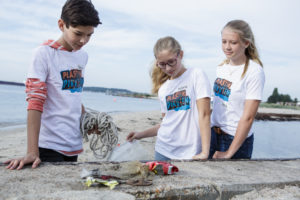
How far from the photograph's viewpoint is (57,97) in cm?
219

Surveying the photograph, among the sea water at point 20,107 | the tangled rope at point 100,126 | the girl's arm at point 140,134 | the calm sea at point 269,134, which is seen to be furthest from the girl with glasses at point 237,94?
the sea water at point 20,107

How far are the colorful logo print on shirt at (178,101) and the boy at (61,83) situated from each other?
867mm

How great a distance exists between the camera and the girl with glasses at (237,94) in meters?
2.41

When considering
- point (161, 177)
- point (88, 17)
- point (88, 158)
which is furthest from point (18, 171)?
point (88, 158)

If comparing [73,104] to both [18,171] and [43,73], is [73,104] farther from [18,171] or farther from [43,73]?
[18,171]

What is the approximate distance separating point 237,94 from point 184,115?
1.71ft

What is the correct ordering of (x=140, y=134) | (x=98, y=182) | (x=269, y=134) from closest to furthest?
1. (x=98, y=182)
2. (x=140, y=134)
3. (x=269, y=134)

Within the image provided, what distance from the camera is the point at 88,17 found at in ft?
7.10

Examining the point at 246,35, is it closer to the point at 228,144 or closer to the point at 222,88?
the point at 222,88

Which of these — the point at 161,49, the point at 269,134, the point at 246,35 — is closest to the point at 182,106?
the point at 161,49

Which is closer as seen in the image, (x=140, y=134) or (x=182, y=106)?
(x=182, y=106)

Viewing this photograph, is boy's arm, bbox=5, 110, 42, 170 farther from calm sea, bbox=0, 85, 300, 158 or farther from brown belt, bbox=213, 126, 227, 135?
calm sea, bbox=0, 85, 300, 158

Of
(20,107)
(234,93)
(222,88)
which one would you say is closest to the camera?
(234,93)

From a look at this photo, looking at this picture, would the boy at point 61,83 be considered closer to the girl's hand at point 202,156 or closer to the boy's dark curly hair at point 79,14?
the boy's dark curly hair at point 79,14
